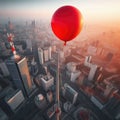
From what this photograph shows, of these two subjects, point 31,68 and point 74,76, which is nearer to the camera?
point 74,76

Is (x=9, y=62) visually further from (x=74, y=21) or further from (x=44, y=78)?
(x=74, y=21)

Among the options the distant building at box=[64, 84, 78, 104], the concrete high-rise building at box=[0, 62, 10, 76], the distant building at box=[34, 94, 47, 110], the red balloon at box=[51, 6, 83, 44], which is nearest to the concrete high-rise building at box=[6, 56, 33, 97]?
Answer: the distant building at box=[34, 94, 47, 110]

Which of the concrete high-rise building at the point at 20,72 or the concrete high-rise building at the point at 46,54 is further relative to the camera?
the concrete high-rise building at the point at 46,54

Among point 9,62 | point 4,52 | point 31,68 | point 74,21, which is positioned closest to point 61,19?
point 74,21

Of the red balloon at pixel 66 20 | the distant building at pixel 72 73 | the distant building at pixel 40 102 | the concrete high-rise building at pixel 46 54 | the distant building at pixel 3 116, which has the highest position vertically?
the red balloon at pixel 66 20

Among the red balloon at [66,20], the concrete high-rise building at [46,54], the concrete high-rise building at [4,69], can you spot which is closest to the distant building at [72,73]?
the concrete high-rise building at [46,54]

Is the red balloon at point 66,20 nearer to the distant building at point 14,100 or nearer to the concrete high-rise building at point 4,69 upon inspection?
the distant building at point 14,100

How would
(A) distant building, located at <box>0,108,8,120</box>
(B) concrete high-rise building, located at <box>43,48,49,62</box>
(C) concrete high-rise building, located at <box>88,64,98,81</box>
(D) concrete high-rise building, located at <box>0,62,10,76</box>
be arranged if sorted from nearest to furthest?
(A) distant building, located at <box>0,108,8,120</box>, (C) concrete high-rise building, located at <box>88,64,98,81</box>, (D) concrete high-rise building, located at <box>0,62,10,76</box>, (B) concrete high-rise building, located at <box>43,48,49,62</box>

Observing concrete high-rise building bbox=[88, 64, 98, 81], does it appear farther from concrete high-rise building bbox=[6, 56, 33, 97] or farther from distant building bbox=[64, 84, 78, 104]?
concrete high-rise building bbox=[6, 56, 33, 97]
